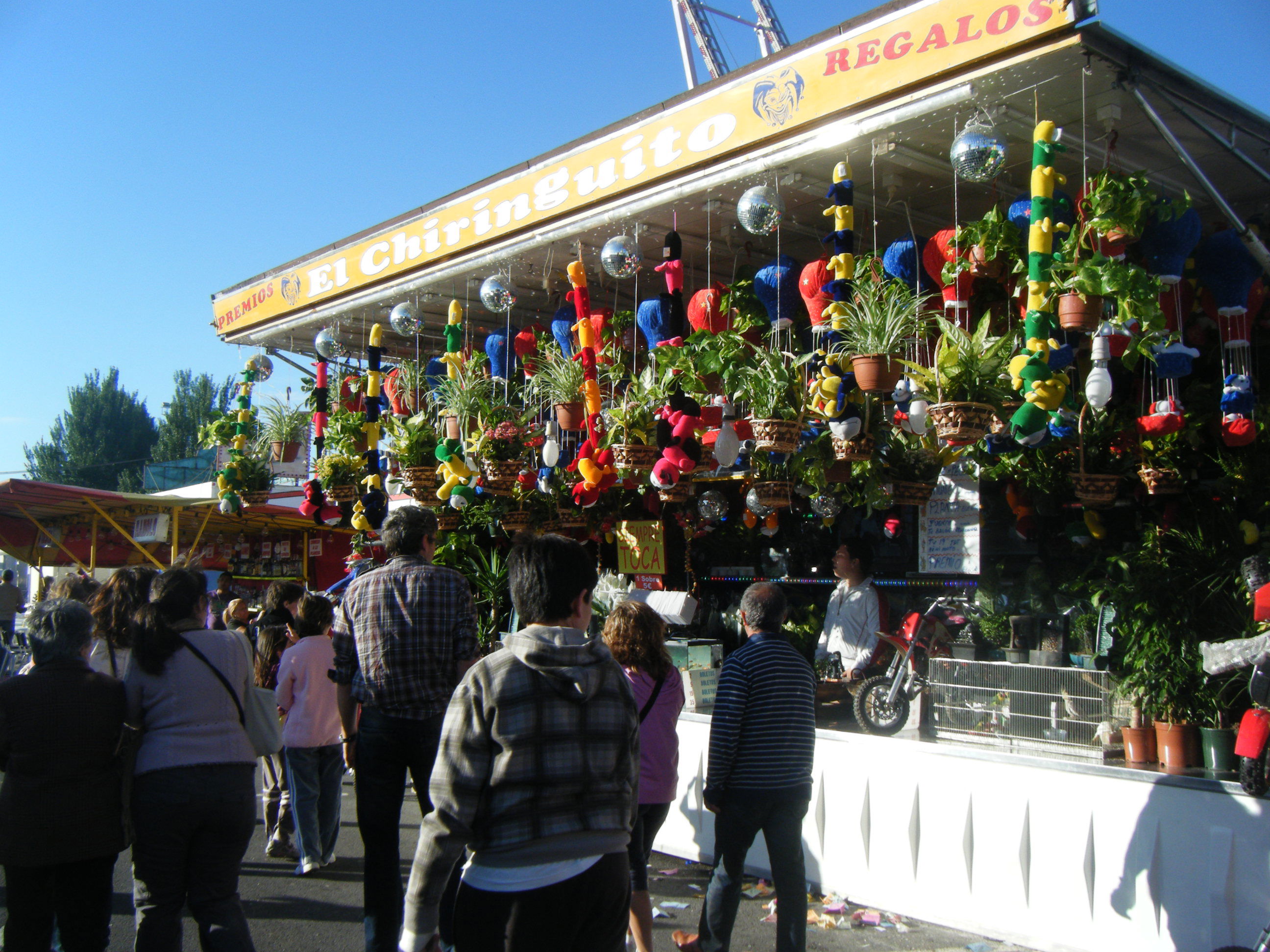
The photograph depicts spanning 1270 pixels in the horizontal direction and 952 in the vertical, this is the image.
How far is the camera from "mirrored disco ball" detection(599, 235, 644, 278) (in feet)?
21.4

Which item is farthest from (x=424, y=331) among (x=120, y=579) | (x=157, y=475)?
(x=157, y=475)

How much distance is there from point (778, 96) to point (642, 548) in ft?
13.6

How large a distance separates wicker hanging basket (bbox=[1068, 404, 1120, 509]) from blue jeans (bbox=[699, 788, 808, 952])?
308 cm

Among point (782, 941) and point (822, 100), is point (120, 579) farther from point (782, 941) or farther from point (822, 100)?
point (822, 100)

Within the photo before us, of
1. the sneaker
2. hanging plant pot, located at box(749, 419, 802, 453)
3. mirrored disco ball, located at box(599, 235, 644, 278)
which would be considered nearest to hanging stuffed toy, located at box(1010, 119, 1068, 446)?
hanging plant pot, located at box(749, 419, 802, 453)

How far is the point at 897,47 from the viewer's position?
16.5 feet

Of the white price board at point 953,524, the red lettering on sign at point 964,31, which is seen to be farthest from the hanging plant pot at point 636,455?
the red lettering on sign at point 964,31

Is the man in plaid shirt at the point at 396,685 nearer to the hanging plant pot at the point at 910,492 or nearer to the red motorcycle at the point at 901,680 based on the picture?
the red motorcycle at the point at 901,680

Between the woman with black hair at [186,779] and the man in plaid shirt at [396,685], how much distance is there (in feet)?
1.54

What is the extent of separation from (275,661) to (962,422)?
14.8 feet

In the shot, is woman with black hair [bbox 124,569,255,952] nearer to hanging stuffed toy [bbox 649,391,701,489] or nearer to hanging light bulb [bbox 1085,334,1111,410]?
hanging stuffed toy [bbox 649,391,701,489]

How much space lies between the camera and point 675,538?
9.64m

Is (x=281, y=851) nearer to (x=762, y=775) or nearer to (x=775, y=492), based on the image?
(x=762, y=775)

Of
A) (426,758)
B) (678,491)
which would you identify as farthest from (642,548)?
(426,758)
